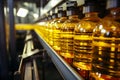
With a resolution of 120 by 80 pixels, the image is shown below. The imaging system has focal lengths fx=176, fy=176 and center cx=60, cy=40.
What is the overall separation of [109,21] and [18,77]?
56.0 inches

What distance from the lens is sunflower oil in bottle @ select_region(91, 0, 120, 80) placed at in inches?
23.8

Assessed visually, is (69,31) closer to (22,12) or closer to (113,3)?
(113,3)

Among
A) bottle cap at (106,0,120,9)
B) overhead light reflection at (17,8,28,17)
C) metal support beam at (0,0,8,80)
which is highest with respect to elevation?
overhead light reflection at (17,8,28,17)

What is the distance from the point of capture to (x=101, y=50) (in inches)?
26.3

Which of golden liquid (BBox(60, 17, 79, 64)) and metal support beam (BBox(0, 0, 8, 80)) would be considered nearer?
golden liquid (BBox(60, 17, 79, 64))

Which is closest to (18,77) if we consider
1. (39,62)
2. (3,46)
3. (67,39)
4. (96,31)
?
(67,39)

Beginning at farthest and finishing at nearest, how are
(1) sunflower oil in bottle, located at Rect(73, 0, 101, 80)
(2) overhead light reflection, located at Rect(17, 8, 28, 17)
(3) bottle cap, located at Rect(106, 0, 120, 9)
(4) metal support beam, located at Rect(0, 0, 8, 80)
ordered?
(2) overhead light reflection, located at Rect(17, 8, 28, 17) < (4) metal support beam, located at Rect(0, 0, 8, 80) < (1) sunflower oil in bottle, located at Rect(73, 0, 101, 80) < (3) bottle cap, located at Rect(106, 0, 120, 9)

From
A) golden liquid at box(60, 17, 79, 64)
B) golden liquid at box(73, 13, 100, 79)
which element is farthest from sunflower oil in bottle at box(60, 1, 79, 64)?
golden liquid at box(73, 13, 100, 79)

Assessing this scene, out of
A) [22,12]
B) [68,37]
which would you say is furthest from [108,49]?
[22,12]

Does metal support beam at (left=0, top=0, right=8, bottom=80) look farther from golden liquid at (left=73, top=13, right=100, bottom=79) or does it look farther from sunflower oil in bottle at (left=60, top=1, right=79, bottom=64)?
golden liquid at (left=73, top=13, right=100, bottom=79)

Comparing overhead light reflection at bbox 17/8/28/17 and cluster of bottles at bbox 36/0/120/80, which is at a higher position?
overhead light reflection at bbox 17/8/28/17

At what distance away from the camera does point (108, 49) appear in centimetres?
63

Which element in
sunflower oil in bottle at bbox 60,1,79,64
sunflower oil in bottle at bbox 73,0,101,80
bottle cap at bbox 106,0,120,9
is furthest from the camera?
sunflower oil in bottle at bbox 60,1,79,64

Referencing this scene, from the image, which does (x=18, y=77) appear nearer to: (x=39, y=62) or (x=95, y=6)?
(x=95, y=6)
